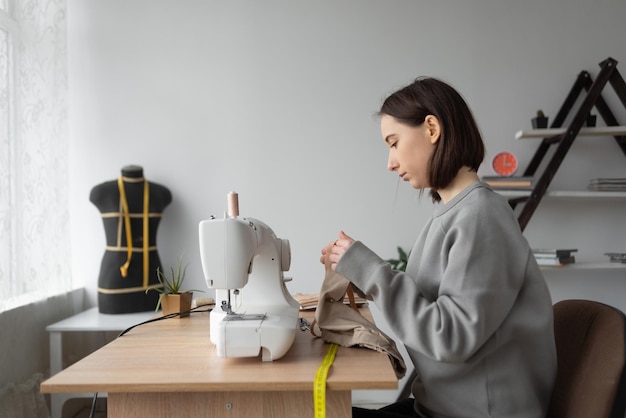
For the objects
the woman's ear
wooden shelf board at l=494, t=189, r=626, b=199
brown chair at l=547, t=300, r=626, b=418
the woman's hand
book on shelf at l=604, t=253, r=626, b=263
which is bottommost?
brown chair at l=547, t=300, r=626, b=418

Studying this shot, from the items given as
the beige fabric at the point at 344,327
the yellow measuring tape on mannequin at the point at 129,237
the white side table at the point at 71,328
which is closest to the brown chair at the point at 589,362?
the beige fabric at the point at 344,327

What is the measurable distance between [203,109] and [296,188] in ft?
2.20

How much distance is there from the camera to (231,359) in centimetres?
114

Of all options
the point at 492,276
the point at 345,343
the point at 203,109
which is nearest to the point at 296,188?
the point at 203,109

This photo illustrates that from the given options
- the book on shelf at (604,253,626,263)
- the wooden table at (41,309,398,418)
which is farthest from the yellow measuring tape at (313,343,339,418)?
the book on shelf at (604,253,626,263)

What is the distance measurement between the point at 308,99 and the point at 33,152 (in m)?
1.39

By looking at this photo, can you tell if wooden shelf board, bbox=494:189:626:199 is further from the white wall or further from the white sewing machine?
the white sewing machine

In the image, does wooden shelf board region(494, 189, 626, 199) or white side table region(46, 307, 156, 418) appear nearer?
white side table region(46, 307, 156, 418)

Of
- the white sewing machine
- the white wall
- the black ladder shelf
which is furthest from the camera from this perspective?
the white wall

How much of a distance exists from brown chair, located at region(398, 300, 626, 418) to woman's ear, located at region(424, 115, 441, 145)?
546mm

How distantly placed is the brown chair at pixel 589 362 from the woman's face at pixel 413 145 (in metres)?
0.50

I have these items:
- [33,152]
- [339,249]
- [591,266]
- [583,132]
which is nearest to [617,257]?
[591,266]

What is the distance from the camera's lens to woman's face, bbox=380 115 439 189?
1.18 metres

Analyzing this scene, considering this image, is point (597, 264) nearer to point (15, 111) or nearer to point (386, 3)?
point (386, 3)
